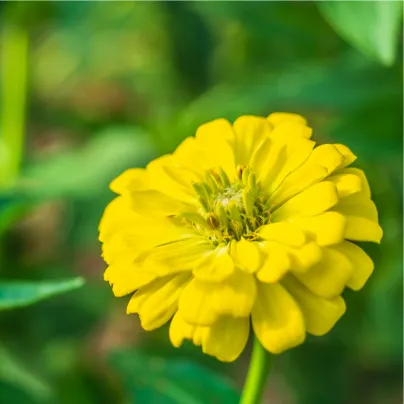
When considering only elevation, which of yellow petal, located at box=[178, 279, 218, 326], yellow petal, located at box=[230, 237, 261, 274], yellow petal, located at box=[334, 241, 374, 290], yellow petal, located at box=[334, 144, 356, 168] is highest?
yellow petal, located at box=[334, 144, 356, 168]

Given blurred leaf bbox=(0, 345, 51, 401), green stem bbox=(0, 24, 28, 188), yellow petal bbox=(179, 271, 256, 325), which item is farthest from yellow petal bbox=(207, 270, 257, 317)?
green stem bbox=(0, 24, 28, 188)

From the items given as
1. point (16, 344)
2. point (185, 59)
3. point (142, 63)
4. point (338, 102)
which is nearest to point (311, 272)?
point (338, 102)

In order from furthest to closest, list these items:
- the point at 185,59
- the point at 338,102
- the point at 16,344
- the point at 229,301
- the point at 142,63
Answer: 1. the point at 142,63
2. the point at 185,59
3. the point at 16,344
4. the point at 338,102
5. the point at 229,301

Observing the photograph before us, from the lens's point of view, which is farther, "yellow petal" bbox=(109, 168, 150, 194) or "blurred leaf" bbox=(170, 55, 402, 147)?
"blurred leaf" bbox=(170, 55, 402, 147)

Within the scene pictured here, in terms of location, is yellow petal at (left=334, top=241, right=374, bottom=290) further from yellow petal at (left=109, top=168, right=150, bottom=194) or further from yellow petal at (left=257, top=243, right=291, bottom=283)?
yellow petal at (left=109, top=168, right=150, bottom=194)

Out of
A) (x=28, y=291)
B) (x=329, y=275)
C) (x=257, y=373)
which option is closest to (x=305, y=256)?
(x=329, y=275)

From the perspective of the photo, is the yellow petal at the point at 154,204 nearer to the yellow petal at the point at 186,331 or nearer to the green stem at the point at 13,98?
the yellow petal at the point at 186,331

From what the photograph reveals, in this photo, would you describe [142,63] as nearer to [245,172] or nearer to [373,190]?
[373,190]

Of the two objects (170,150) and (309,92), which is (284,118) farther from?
(170,150)
